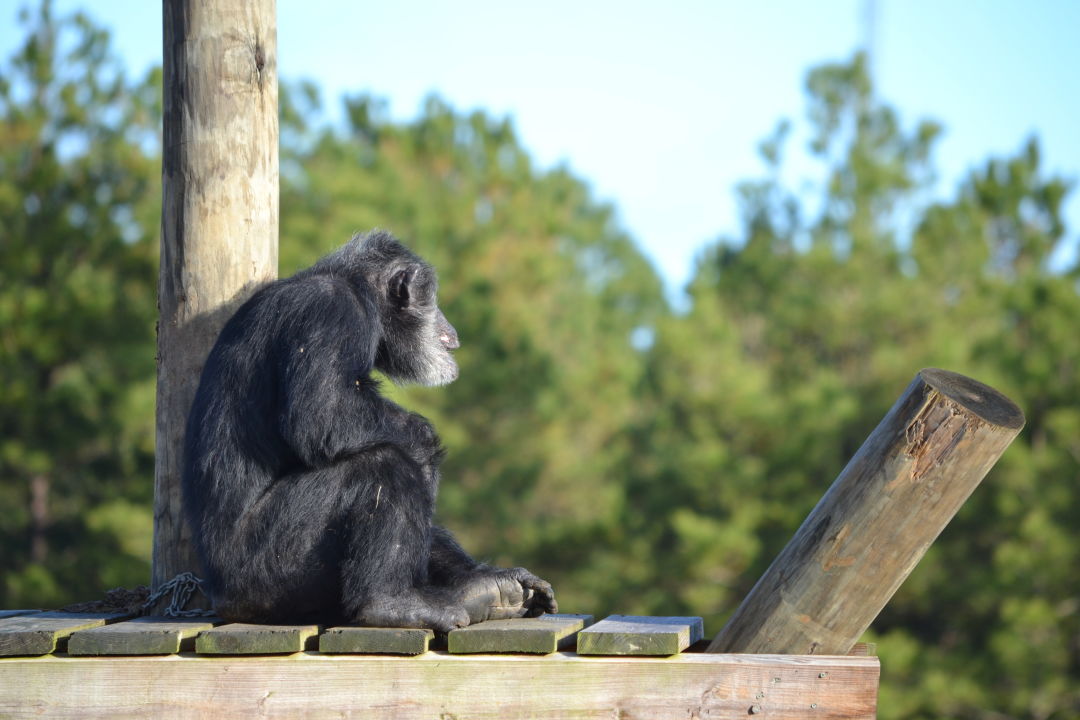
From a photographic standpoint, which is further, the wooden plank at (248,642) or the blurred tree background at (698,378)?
the blurred tree background at (698,378)

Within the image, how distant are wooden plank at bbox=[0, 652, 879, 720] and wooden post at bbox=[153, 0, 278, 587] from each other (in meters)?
1.12

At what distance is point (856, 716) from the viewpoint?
4.00 meters

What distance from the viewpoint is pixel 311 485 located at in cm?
460

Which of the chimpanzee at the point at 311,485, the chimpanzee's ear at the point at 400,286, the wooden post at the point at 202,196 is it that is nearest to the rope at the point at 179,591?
the wooden post at the point at 202,196

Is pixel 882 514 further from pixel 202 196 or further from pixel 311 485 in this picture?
pixel 202 196

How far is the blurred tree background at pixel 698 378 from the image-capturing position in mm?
15328

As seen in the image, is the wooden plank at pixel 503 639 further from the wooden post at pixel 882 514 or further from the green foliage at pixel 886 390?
the green foliage at pixel 886 390

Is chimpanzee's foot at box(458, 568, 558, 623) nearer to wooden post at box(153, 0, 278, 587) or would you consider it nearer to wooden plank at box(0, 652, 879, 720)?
wooden plank at box(0, 652, 879, 720)

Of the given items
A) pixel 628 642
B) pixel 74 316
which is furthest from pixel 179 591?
pixel 74 316

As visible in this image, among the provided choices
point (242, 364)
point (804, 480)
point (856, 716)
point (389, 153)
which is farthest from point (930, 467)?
point (389, 153)

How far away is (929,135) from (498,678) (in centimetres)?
1663

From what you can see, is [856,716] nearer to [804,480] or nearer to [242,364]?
[242,364]

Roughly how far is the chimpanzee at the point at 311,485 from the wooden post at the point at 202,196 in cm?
40

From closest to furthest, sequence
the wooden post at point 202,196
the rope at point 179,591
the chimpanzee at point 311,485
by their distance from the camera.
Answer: the chimpanzee at point 311,485 < the rope at point 179,591 < the wooden post at point 202,196
